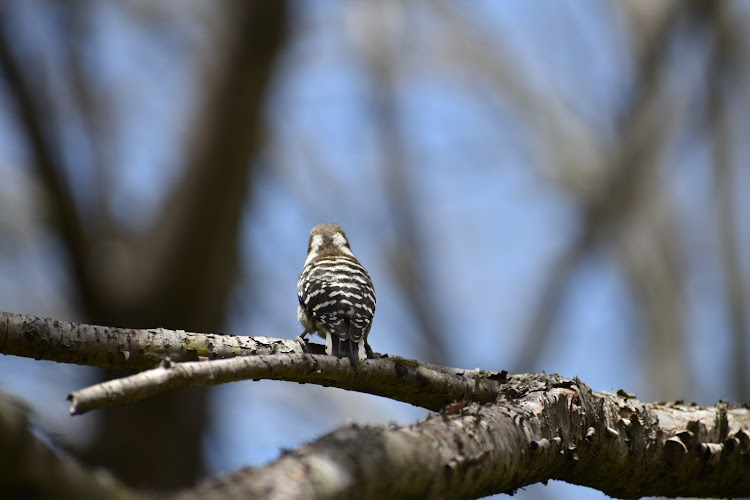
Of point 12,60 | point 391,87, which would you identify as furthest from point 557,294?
point 12,60

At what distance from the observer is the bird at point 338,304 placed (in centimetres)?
366

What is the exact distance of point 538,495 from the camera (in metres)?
11.6

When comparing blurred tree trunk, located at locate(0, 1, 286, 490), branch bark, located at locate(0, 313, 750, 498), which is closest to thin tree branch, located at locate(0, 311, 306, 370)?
branch bark, located at locate(0, 313, 750, 498)

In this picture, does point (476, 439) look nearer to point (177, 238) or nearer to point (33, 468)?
point (33, 468)

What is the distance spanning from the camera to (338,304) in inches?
163

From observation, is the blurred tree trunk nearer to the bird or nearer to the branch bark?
the bird

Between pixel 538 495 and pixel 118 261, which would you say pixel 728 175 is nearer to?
pixel 538 495

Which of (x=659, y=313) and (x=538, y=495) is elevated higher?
(x=659, y=313)

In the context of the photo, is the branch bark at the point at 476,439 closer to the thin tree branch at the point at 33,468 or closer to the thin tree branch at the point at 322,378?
the thin tree branch at the point at 322,378

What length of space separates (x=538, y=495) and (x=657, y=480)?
346 inches

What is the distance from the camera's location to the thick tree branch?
1828 millimetres

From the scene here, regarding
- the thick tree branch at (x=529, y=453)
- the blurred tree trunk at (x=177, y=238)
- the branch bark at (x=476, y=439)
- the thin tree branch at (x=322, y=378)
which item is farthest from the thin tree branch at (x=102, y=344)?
the blurred tree trunk at (x=177, y=238)

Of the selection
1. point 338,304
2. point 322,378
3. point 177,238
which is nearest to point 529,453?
point 322,378

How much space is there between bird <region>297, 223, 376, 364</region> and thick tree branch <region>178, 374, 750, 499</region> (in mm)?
832
